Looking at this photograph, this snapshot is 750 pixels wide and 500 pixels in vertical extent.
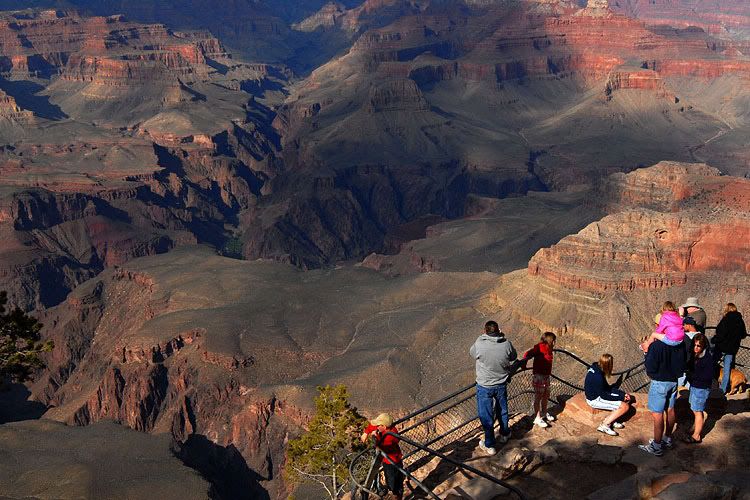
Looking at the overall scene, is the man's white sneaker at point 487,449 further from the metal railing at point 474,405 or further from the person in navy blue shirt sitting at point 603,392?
the person in navy blue shirt sitting at point 603,392

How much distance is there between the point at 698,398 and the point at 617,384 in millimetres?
4033

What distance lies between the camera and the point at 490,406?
949 inches

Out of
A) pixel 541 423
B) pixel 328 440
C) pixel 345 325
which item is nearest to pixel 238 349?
pixel 345 325

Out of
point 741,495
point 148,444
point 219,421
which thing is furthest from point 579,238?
point 741,495

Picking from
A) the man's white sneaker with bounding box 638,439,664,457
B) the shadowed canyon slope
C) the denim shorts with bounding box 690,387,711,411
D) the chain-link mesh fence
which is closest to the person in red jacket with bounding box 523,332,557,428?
the chain-link mesh fence

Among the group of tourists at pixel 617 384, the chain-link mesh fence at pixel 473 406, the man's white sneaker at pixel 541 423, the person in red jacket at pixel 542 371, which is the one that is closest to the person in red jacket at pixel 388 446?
the group of tourists at pixel 617 384

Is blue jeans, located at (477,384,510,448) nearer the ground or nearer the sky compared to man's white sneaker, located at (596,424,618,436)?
nearer the sky

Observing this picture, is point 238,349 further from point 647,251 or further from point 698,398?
point 698,398

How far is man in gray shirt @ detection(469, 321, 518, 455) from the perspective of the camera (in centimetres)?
2361

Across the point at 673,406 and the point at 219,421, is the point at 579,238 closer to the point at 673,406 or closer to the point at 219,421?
the point at 219,421

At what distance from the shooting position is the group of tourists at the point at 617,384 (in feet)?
73.2

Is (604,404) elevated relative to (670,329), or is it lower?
lower

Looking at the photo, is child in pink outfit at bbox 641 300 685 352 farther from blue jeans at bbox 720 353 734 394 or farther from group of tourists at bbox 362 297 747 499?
blue jeans at bbox 720 353 734 394

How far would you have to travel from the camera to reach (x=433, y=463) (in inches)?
1000
